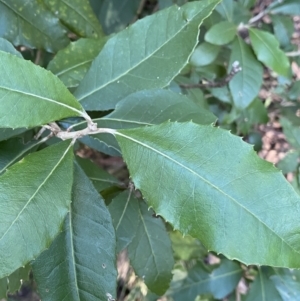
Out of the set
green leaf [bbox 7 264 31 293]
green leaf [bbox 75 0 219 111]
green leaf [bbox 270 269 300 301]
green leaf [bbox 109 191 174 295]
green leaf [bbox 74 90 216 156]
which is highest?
green leaf [bbox 75 0 219 111]

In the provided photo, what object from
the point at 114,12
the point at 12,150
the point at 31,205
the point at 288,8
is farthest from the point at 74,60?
the point at 288,8

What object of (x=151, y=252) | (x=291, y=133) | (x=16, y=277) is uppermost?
(x=16, y=277)

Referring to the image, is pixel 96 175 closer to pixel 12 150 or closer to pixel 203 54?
pixel 12 150

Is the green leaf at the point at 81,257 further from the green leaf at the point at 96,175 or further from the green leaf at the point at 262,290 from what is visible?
the green leaf at the point at 262,290

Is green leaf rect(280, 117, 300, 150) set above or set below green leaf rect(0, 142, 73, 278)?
below

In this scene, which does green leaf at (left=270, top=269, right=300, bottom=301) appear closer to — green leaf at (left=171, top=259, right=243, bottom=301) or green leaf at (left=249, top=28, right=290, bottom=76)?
green leaf at (left=171, top=259, right=243, bottom=301)

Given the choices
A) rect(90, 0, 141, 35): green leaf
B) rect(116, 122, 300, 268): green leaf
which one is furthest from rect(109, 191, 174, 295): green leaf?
rect(90, 0, 141, 35): green leaf

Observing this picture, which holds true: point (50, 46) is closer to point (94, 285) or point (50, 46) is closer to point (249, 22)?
point (94, 285)
